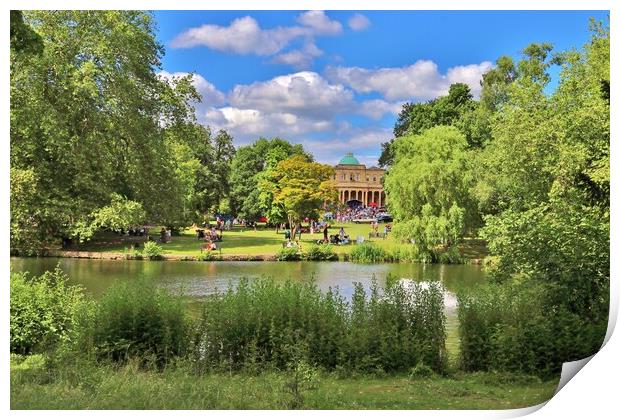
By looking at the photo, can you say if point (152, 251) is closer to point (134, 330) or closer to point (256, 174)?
point (256, 174)

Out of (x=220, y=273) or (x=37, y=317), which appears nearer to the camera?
(x=37, y=317)

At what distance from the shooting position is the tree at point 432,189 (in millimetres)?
8461

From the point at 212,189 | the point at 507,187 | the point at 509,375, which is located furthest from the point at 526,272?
the point at 212,189

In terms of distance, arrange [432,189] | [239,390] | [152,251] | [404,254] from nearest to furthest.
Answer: [239,390], [152,251], [404,254], [432,189]

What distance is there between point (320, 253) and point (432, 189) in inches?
76.6

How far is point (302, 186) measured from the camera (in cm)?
798

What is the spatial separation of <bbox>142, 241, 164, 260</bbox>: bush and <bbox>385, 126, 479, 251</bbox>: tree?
3.05m

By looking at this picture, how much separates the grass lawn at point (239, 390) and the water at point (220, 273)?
126 centimetres

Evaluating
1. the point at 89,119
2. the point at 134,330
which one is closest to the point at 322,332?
the point at 134,330

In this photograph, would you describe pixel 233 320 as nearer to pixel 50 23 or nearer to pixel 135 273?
pixel 135 273

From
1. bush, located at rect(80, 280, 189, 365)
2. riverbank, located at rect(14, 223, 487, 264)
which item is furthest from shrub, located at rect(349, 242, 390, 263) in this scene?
bush, located at rect(80, 280, 189, 365)

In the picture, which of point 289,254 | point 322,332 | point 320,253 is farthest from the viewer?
point 320,253

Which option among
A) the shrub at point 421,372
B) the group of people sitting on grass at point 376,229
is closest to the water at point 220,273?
the group of people sitting on grass at point 376,229
